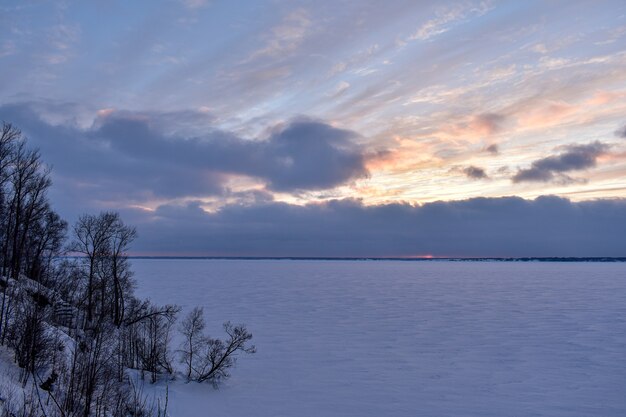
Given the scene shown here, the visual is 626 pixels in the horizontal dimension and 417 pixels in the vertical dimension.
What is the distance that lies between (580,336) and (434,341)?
12.3 meters

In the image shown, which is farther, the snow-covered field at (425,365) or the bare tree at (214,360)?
the bare tree at (214,360)

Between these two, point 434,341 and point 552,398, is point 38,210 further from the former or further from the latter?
point 552,398

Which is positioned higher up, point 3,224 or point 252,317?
point 3,224

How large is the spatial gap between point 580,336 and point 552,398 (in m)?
17.6

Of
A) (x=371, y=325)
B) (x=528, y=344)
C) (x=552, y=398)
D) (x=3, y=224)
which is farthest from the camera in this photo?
(x=3, y=224)

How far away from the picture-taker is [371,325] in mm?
43969

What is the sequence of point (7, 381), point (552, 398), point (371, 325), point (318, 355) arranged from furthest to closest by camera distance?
point (371, 325) → point (318, 355) → point (552, 398) → point (7, 381)

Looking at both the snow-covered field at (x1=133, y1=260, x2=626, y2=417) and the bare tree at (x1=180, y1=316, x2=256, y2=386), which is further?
the bare tree at (x1=180, y1=316, x2=256, y2=386)

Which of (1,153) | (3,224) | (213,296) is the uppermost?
(1,153)

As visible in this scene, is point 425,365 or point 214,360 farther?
point 425,365

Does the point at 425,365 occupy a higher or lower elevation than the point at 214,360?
lower

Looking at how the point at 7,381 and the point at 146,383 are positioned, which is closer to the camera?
the point at 7,381

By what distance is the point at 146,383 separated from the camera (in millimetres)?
25344

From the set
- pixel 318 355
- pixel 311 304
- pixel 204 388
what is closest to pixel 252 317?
pixel 311 304
